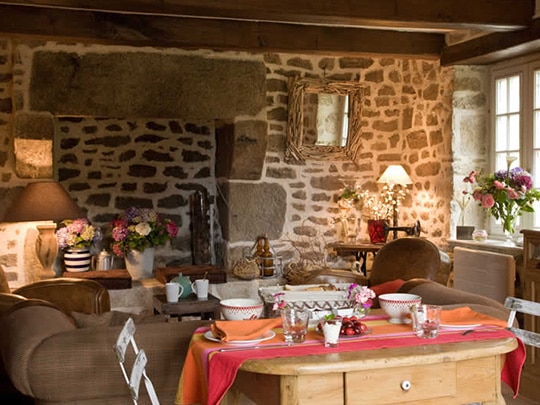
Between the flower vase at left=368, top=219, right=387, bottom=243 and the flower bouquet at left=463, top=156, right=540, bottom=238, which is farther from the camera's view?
the flower vase at left=368, top=219, right=387, bottom=243

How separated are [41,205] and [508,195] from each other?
11.9 ft

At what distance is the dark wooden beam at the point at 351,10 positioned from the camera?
462 cm

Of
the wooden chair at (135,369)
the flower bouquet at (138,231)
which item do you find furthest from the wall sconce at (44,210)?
the wooden chair at (135,369)

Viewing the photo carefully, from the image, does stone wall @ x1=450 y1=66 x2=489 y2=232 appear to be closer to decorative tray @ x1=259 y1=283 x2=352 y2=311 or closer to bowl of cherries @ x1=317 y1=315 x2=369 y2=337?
decorative tray @ x1=259 y1=283 x2=352 y2=311

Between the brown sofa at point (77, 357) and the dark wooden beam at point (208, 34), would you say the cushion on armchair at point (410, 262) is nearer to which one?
the dark wooden beam at point (208, 34)

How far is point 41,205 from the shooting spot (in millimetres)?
5777

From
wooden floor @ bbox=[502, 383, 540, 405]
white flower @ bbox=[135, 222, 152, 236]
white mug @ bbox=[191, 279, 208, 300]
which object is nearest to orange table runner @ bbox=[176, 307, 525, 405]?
wooden floor @ bbox=[502, 383, 540, 405]

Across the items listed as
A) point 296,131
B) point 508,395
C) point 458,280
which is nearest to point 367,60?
point 296,131

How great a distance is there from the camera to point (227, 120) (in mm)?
6699

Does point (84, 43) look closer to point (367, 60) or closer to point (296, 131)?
point (296, 131)

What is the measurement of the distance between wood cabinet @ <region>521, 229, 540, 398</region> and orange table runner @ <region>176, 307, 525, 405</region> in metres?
2.05

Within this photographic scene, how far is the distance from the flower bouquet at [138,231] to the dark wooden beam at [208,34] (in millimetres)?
1553

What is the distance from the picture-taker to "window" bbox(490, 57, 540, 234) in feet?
19.2

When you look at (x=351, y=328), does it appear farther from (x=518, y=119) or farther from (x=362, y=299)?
(x=518, y=119)
